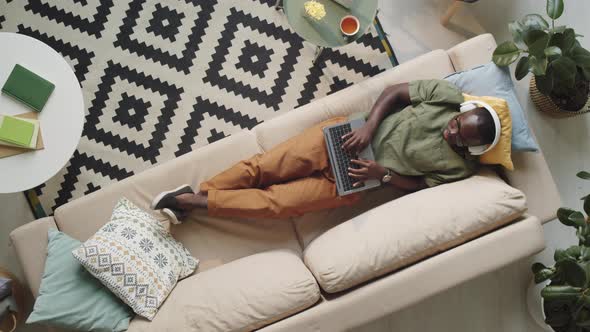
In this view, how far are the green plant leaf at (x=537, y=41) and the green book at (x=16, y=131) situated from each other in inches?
77.8

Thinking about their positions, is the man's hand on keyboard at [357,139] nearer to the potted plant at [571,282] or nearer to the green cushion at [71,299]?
the potted plant at [571,282]

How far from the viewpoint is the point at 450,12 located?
7.77 ft

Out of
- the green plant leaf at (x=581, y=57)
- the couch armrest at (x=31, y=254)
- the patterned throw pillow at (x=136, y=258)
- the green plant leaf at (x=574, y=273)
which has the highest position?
the green plant leaf at (x=581, y=57)

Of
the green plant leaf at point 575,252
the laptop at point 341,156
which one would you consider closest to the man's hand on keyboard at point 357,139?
the laptop at point 341,156

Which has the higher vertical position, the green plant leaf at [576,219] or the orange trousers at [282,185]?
the green plant leaf at [576,219]

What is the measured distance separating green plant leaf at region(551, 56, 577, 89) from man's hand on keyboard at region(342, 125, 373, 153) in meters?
0.76

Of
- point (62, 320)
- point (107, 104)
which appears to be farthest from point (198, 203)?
point (107, 104)

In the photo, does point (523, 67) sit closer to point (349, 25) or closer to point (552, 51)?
point (552, 51)

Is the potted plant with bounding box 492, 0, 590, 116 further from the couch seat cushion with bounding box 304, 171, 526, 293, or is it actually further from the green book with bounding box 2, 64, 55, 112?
the green book with bounding box 2, 64, 55, 112

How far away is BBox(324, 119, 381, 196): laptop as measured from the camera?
186 centimetres

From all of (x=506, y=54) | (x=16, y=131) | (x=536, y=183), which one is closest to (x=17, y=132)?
(x=16, y=131)

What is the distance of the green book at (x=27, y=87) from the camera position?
1.81 m

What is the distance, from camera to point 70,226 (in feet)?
6.00

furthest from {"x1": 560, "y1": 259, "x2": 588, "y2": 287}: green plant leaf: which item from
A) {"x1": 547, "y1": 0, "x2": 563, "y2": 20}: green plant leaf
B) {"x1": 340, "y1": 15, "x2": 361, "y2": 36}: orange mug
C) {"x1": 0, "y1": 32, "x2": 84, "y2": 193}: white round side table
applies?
{"x1": 0, "y1": 32, "x2": 84, "y2": 193}: white round side table
